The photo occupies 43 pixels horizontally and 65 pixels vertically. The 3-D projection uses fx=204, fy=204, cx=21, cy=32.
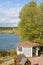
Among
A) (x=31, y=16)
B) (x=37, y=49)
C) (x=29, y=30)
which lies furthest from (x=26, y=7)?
(x=37, y=49)

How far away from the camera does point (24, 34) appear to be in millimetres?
24391

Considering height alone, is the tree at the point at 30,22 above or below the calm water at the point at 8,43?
above

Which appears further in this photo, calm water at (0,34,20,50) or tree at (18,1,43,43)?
calm water at (0,34,20,50)

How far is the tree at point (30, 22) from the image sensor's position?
2289 centimetres

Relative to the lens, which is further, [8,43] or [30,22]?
[8,43]

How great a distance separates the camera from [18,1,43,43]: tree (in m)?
22.9

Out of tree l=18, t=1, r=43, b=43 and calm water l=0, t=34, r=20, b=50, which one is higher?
tree l=18, t=1, r=43, b=43

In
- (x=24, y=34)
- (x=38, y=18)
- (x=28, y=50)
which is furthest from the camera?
(x=24, y=34)

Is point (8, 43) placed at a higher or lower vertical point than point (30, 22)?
lower

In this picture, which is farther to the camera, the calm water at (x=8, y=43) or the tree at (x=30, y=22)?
the calm water at (x=8, y=43)

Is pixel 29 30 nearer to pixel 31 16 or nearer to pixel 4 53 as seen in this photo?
pixel 31 16

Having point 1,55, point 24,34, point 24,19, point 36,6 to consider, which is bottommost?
point 1,55

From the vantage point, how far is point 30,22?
2303 centimetres

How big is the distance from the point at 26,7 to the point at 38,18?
2340mm
